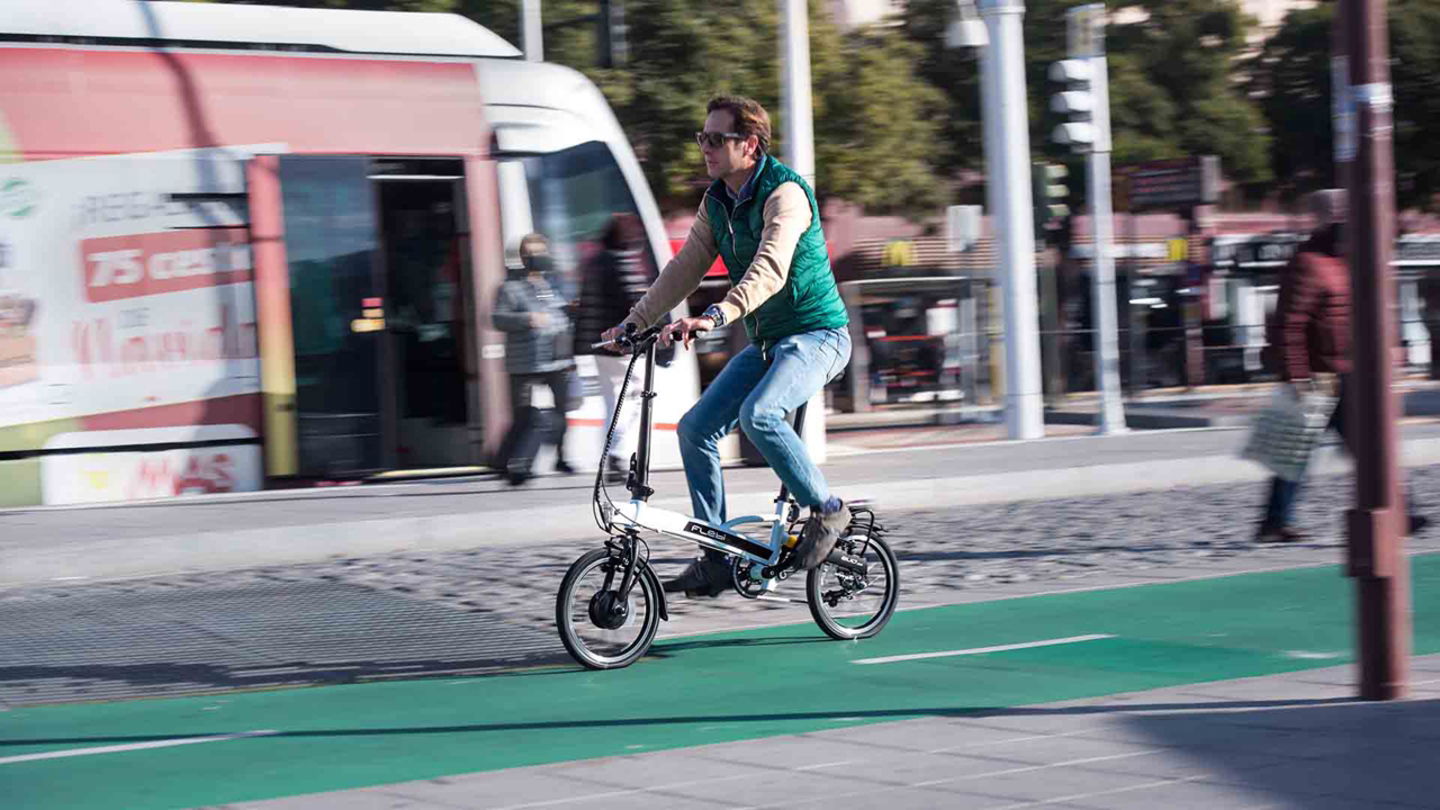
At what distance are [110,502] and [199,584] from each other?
3149 mm

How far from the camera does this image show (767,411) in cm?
665

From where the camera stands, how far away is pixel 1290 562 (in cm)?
953

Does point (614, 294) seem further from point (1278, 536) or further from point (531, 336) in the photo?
point (1278, 536)

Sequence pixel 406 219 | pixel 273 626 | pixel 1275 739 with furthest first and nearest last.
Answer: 1. pixel 406 219
2. pixel 273 626
3. pixel 1275 739

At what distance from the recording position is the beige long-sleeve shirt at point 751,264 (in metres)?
6.41

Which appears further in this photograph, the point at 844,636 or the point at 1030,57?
the point at 1030,57

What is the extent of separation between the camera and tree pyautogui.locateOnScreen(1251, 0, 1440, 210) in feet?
110

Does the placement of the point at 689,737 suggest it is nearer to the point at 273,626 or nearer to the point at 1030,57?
the point at 273,626

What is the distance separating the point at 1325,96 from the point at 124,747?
35.2 metres

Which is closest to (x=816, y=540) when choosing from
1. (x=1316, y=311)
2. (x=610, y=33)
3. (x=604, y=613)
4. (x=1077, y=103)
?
(x=604, y=613)

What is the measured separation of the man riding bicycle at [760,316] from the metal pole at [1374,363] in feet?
6.14

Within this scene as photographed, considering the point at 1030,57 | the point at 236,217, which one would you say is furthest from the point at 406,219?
the point at 1030,57

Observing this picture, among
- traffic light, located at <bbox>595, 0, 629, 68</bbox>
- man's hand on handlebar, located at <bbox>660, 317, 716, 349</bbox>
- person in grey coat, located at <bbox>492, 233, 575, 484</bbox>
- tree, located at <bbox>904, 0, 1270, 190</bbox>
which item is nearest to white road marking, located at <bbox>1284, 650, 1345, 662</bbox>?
man's hand on handlebar, located at <bbox>660, 317, 716, 349</bbox>

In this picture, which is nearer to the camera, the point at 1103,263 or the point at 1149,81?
the point at 1103,263
